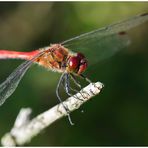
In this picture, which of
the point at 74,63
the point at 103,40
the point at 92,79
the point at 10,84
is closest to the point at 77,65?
the point at 74,63

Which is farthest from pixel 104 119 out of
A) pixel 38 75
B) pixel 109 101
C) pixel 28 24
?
pixel 28 24

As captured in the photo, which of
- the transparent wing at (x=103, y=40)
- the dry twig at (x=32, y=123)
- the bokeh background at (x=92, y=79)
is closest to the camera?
the dry twig at (x=32, y=123)

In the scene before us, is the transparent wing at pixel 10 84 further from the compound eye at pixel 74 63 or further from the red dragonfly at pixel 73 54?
the compound eye at pixel 74 63

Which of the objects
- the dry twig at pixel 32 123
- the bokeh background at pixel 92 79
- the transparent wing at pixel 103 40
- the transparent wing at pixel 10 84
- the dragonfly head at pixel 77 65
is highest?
the dry twig at pixel 32 123

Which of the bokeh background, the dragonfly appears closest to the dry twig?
the dragonfly

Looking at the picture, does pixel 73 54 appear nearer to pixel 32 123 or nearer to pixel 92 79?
pixel 32 123

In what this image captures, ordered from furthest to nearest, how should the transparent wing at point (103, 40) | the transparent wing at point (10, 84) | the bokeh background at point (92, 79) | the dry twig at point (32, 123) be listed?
the bokeh background at point (92, 79) → the transparent wing at point (103, 40) → the transparent wing at point (10, 84) → the dry twig at point (32, 123)

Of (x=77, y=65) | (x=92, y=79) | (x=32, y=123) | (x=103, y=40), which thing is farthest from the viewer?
(x=92, y=79)

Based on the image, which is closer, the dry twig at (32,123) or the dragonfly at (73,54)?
the dry twig at (32,123)

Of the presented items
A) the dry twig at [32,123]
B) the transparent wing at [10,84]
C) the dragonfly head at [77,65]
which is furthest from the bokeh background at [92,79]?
the dry twig at [32,123]
